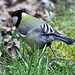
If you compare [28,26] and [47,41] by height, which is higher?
[28,26]

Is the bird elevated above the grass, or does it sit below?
above

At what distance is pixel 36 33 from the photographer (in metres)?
2.87

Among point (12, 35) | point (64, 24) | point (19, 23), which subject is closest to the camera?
point (19, 23)

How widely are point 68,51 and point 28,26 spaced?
3.10ft

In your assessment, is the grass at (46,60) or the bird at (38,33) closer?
the grass at (46,60)

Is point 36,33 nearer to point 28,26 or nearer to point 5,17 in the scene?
point 28,26

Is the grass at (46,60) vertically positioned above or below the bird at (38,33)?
below

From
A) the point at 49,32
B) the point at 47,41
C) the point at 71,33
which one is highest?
the point at 49,32

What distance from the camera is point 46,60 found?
117 inches

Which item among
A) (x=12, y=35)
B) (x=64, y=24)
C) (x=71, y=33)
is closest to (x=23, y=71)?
(x=12, y=35)

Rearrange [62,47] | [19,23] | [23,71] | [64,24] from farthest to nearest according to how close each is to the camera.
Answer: [64,24]
[62,47]
[19,23]
[23,71]

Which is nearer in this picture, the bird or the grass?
the grass

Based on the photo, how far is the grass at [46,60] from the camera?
6.93 feet

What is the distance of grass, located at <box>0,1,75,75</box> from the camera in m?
2.11
